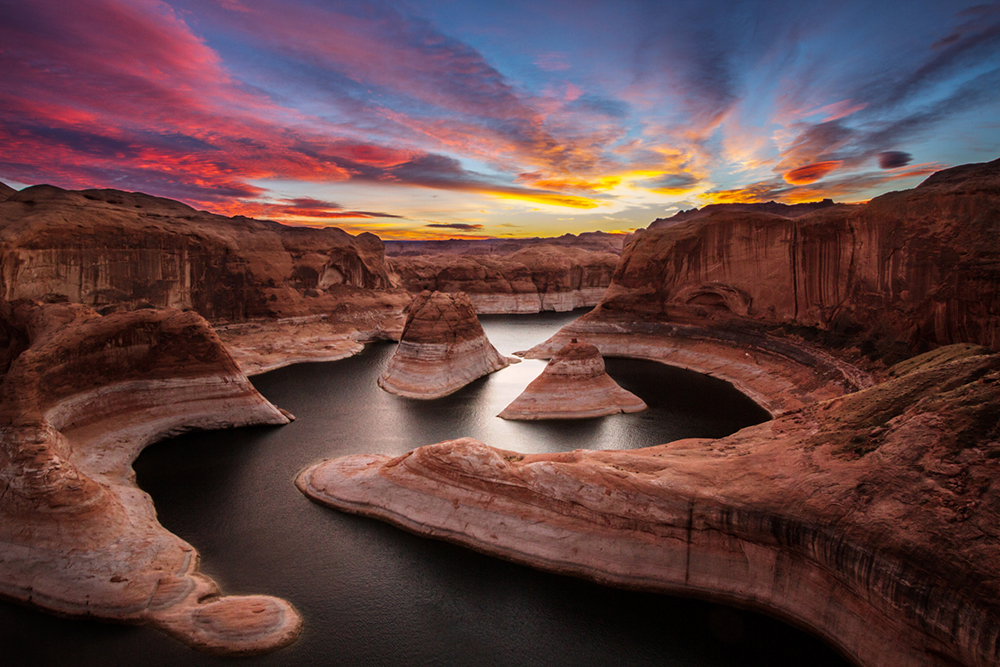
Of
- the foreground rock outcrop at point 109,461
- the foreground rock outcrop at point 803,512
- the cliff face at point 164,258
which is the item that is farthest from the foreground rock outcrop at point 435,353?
the cliff face at point 164,258

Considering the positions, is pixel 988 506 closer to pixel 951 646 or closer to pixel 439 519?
pixel 951 646

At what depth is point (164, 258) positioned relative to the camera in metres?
33.9

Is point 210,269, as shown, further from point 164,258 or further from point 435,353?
point 435,353

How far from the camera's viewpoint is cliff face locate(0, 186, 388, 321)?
1056 inches

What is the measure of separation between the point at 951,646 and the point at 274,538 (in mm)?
12445

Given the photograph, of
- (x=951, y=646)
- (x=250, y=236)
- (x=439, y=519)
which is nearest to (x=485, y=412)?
(x=439, y=519)

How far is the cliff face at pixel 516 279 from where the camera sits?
6650 cm

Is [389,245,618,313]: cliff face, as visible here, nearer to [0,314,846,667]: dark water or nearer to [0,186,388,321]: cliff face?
[0,186,388,321]: cliff face

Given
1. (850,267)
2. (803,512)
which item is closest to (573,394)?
(803,512)

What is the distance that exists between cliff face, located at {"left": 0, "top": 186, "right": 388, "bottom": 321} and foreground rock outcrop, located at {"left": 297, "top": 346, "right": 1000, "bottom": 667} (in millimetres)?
25139

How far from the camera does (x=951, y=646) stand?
6.83 metres

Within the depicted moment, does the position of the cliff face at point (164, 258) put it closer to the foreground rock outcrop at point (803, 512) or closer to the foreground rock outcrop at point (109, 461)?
the foreground rock outcrop at point (109, 461)

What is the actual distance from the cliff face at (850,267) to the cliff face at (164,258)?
24.7 meters

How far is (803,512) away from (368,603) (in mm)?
7953
